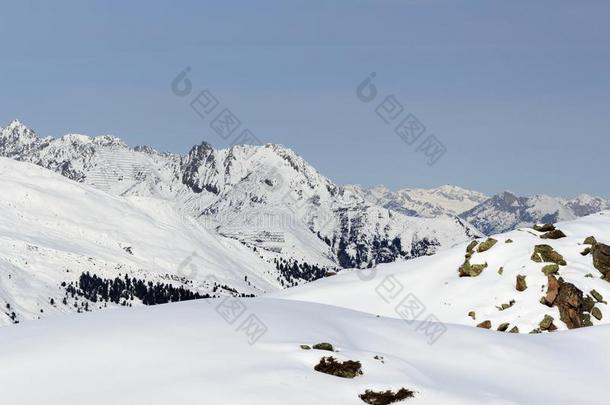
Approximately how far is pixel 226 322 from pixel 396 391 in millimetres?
11097

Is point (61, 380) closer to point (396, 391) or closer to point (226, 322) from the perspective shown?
point (226, 322)

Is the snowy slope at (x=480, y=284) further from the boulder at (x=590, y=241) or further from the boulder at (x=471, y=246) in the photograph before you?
the boulder at (x=471, y=246)

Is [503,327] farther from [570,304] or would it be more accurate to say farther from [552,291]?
[570,304]

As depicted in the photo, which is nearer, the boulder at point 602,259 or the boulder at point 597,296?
the boulder at point 597,296

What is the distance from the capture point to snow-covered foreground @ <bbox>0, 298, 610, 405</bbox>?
25.6 meters

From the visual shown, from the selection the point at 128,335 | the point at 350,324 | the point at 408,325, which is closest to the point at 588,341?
the point at 408,325

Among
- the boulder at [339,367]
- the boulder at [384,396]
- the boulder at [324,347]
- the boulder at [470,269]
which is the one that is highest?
the boulder at [470,269]

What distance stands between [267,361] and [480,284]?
1889 inches

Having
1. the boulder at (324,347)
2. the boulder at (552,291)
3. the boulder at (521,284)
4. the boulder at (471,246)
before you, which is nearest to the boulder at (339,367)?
the boulder at (324,347)

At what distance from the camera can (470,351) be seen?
36.7m

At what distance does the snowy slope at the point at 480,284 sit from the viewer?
214 ft

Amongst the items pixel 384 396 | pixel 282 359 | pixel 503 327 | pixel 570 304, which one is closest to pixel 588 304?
pixel 570 304

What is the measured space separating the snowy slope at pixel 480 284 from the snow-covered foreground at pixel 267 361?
23.9 m

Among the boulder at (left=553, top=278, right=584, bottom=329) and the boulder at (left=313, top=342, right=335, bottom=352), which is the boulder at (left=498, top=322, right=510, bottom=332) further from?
the boulder at (left=313, top=342, right=335, bottom=352)
